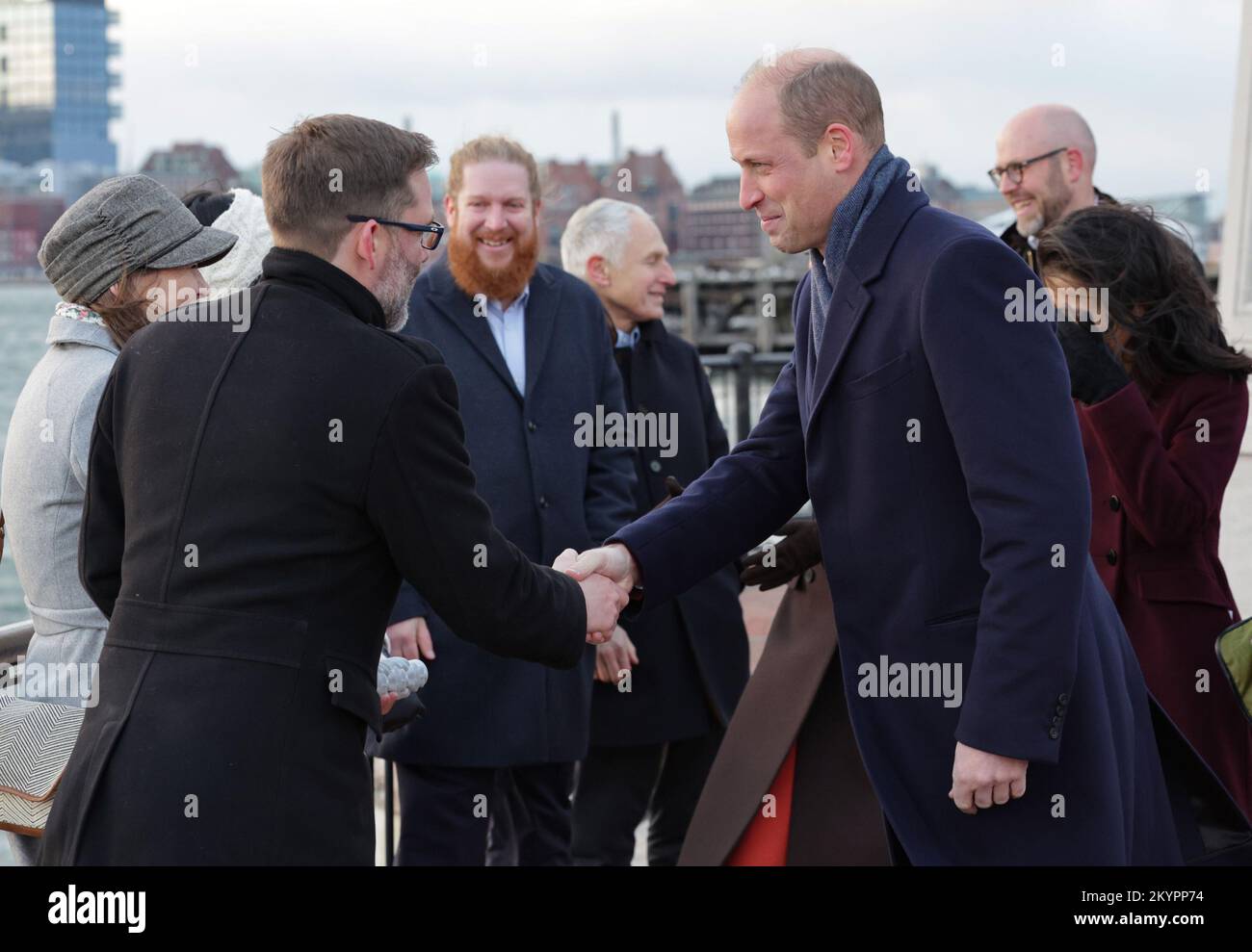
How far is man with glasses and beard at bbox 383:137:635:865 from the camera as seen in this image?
4129 millimetres

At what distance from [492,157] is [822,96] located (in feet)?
6.91

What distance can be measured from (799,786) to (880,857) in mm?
226

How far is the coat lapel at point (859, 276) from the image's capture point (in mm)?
2693

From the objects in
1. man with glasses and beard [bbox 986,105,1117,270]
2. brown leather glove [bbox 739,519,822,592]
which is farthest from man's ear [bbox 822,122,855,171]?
man with glasses and beard [bbox 986,105,1117,270]

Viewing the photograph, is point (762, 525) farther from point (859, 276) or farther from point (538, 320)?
point (538, 320)

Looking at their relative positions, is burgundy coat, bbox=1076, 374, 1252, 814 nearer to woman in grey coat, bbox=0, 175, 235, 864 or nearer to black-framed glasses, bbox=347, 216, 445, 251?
black-framed glasses, bbox=347, 216, 445, 251

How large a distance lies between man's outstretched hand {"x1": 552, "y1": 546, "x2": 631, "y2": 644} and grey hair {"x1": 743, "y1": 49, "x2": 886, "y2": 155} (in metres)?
1.03

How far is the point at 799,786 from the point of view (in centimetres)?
319

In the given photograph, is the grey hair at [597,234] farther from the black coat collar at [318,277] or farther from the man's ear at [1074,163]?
the black coat collar at [318,277]

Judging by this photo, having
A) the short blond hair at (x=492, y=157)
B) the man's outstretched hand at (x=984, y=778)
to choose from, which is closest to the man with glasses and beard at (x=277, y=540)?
the man's outstretched hand at (x=984, y=778)

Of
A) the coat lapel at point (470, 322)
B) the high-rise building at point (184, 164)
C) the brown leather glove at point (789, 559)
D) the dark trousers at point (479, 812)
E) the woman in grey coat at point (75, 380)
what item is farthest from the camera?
the high-rise building at point (184, 164)

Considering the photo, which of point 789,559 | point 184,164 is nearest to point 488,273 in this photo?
point 789,559
